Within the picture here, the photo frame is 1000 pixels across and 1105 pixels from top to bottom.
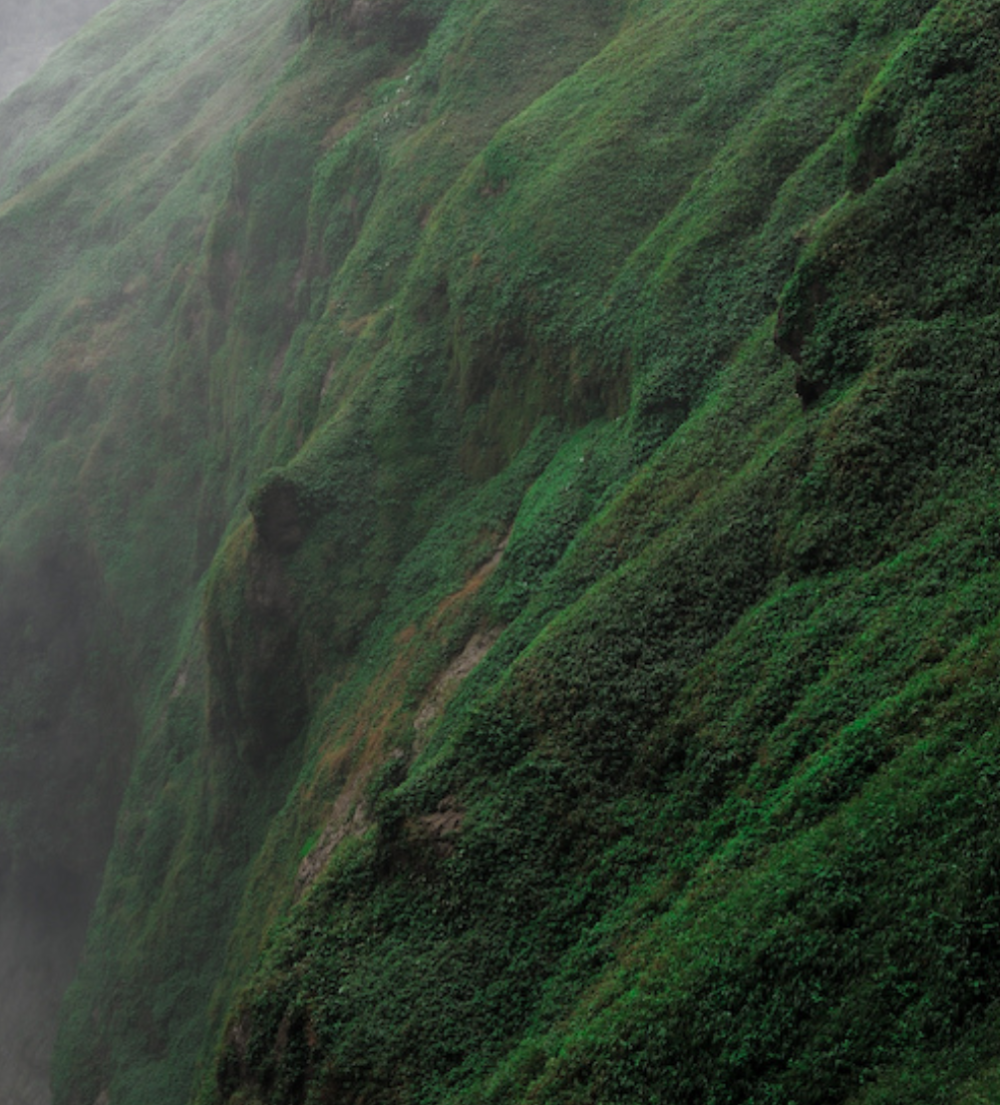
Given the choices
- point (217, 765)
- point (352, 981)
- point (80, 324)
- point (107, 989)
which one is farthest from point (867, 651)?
point (80, 324)

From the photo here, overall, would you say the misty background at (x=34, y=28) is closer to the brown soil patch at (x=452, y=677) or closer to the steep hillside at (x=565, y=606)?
the steep hillside at (x=565, y=606)

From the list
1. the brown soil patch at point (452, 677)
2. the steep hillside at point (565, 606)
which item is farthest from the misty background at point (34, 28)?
the brown soil patch at point (452, 677)

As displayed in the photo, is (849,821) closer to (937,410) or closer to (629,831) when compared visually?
(629,831)

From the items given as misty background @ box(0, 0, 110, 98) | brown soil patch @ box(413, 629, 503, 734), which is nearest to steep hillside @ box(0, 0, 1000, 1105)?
brown soil patch @ box(413, 629, 503, 734)

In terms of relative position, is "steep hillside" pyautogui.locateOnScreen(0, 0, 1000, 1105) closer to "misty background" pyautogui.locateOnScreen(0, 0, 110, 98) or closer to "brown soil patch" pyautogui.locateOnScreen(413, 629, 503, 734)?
"brown soil patch" pyautogui.locateOnScreen(413, 629, 503, 734)

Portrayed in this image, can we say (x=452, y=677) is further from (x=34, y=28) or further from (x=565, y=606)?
(x=34, y=28)

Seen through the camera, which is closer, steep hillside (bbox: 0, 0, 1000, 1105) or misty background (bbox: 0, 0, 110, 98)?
steep hillside (bbox: 0, 0, 1000, 1105)
